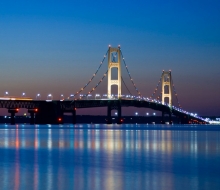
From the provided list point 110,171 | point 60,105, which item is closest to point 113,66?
point 60,105

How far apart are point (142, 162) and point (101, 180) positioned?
18.6ft

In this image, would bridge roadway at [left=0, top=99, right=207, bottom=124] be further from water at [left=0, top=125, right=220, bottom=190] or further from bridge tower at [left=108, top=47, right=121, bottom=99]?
water at [left=0, top=125, right=220, bottom=190]

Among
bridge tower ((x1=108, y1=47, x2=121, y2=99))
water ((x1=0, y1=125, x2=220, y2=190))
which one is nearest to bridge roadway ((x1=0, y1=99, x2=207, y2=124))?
bridge tower ((x1=108, y1=47, x2=121, y2=99))

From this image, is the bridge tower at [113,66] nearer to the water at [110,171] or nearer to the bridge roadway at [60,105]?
the bridge roadway at [60,105]

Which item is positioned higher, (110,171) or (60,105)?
(60,105)

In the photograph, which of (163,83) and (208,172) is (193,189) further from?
(163,83)

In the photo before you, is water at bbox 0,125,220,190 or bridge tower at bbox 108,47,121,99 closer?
water at bbox 0,125,220,190

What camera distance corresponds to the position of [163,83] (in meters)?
124

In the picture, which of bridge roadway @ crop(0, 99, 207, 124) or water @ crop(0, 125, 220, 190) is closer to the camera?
water @ crop(0, 125, 220, 190)

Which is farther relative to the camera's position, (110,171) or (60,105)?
(60,105)

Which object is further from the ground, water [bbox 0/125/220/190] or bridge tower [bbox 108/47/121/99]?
bridge tower [bbox 108/47/121/99]

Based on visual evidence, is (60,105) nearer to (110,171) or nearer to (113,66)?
(113,66)

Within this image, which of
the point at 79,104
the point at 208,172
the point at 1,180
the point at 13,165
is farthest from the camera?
the point at 79,104

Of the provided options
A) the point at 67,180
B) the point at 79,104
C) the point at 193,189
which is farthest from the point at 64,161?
the point at 79,104
